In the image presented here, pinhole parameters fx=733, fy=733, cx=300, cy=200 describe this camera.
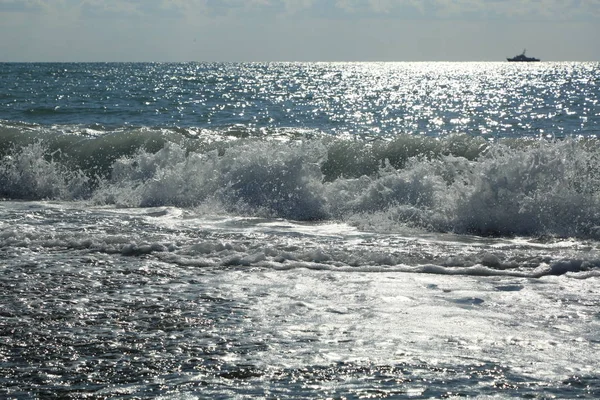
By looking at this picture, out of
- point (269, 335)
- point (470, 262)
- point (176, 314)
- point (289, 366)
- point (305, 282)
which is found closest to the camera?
point (289, 366)

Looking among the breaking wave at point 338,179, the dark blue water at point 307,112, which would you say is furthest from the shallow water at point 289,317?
the dark blue water at point 307,112

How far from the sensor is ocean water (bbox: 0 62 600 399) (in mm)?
4539

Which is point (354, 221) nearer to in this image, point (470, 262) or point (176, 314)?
point (470, 262)

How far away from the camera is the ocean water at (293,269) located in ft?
14.9

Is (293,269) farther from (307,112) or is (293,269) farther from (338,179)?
(307,112)

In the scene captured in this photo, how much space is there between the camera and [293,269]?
7340 mm

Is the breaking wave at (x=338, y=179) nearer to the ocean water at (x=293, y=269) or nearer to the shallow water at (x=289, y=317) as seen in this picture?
the ocean water at (x=293, y=269)

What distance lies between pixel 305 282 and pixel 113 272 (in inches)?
73.8

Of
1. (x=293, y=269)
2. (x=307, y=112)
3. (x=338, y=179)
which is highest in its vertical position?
(x=307, y=112)

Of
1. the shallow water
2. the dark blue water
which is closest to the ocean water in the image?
the shallow water

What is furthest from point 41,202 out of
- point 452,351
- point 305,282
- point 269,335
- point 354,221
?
point 452,351

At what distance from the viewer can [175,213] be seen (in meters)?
10.9

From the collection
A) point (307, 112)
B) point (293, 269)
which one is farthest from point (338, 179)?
point (307, 112)

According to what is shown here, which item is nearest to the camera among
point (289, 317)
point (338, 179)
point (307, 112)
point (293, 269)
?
point (289, 317)
